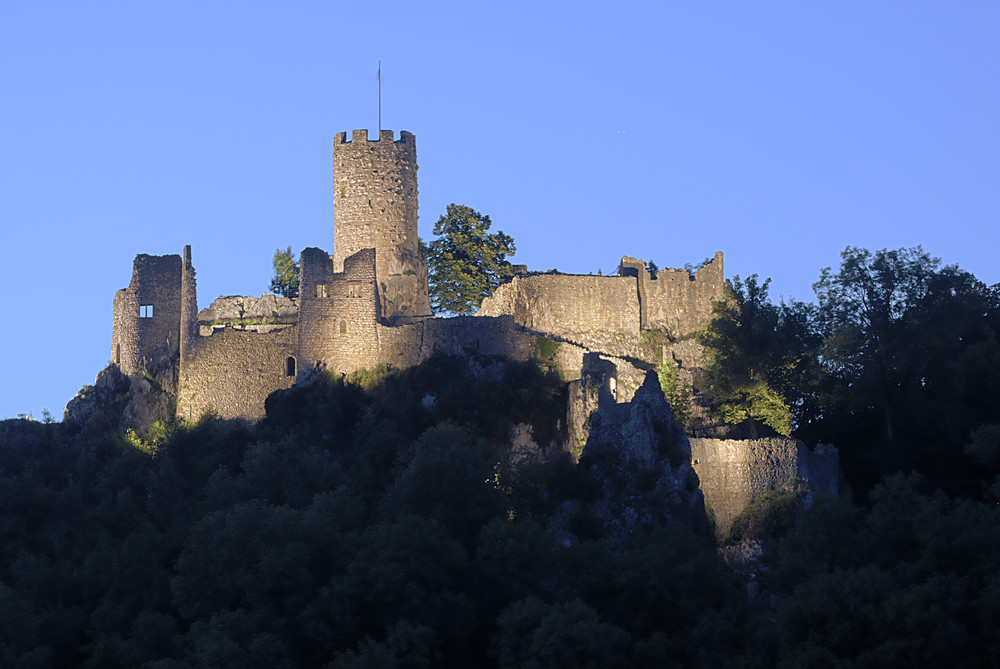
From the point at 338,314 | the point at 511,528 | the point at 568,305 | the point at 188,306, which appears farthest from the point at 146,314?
the point at 511,528

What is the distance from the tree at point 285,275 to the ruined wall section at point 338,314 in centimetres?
898

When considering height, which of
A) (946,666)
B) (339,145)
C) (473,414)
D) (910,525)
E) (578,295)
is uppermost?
(339,145)

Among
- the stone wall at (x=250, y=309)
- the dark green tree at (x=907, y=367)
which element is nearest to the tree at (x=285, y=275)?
the stone wall at (x=250, y=309)

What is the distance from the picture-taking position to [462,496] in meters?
48.1

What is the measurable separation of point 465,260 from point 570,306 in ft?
25.9

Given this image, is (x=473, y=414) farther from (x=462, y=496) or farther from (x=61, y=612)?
(x=61, y=612)

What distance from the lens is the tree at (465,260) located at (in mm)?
62875

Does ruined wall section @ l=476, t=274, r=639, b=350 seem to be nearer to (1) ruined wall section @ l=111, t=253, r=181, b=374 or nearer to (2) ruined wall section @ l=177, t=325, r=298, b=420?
(2) ruined wall section @ l=177, t=325, r=298, b=420

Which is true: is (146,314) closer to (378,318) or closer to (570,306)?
(378,318)

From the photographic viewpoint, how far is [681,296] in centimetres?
5897

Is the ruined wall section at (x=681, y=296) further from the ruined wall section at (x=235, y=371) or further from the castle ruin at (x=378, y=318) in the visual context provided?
the ruined wall section at (x=235, y=371)

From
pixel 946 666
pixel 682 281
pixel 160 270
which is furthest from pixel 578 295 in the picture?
pixel 946 666

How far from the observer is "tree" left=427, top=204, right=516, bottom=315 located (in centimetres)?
6288

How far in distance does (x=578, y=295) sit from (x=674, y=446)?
9.54 m
